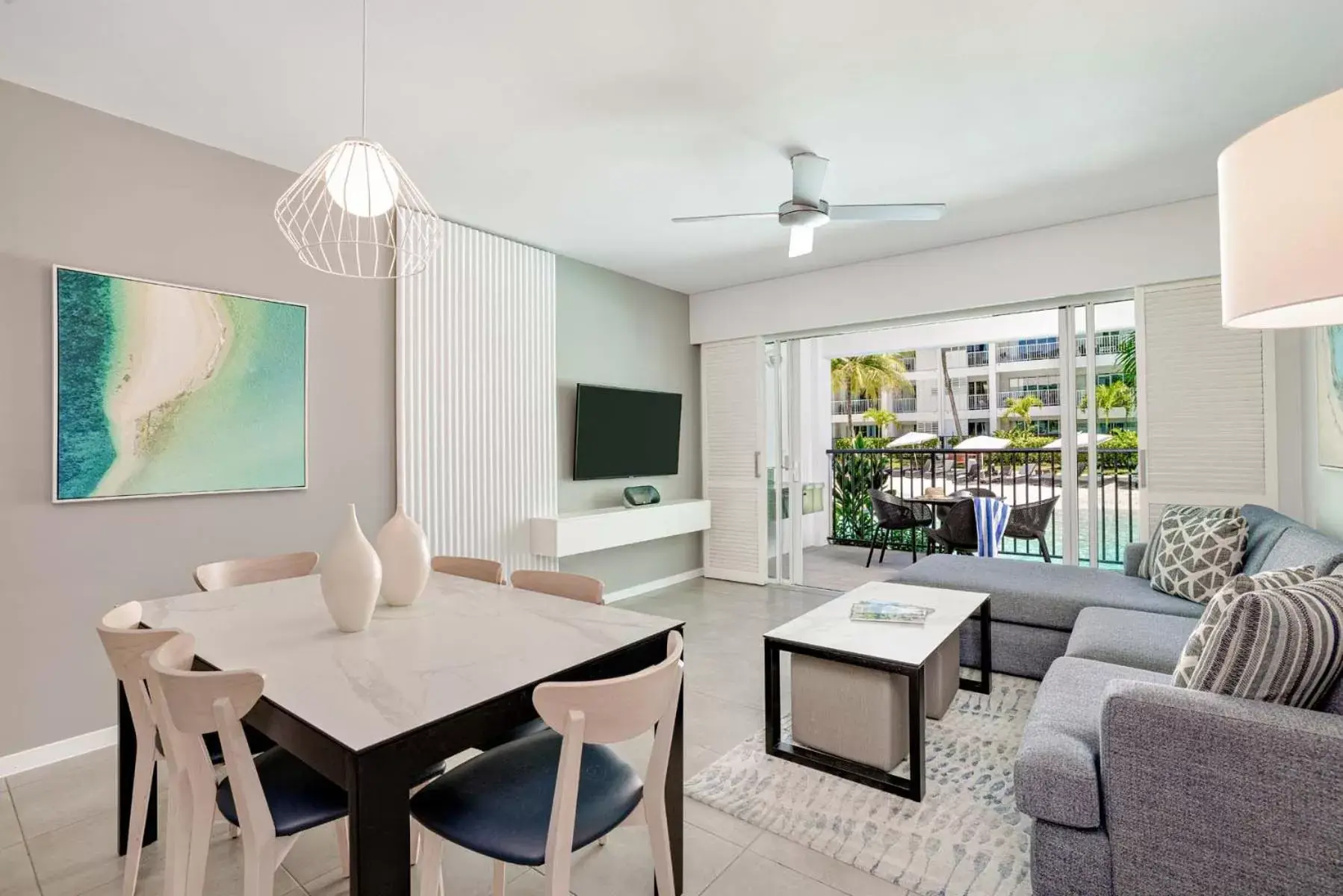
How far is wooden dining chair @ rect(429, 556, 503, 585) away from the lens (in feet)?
7.65

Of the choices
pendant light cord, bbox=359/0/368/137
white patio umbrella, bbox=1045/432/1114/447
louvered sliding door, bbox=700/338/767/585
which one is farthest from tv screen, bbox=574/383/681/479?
white patio umbrella, bbox=1045/432/1114/447

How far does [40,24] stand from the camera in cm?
203

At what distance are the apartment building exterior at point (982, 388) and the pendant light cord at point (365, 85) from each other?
14.2 ft

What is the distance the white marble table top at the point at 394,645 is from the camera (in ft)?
3.75

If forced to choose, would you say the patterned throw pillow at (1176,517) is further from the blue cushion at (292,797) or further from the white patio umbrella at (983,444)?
the blue cushion at (292,797)

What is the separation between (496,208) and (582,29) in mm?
1718

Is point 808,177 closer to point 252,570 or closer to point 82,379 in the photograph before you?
point 252,570

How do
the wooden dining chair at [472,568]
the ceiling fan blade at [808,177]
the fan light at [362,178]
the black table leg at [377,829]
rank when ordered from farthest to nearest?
the ceiling fan blade at [808,177]
the wooden dining chair at [472,568]
the fan light at [362,178]
the black table leg at [377,829]

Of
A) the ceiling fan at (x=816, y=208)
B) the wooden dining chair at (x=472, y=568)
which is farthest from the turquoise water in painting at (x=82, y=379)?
the ceiling fan at (x=816, y=208)

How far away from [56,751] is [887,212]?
14.0 ft

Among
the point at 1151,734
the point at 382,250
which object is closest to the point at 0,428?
the point at 382,250

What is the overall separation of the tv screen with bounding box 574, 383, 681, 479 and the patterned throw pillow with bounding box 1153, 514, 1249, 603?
340cm

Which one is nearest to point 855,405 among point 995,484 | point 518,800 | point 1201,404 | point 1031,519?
point 995,484

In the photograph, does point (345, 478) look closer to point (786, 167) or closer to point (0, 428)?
point (0, 428)
